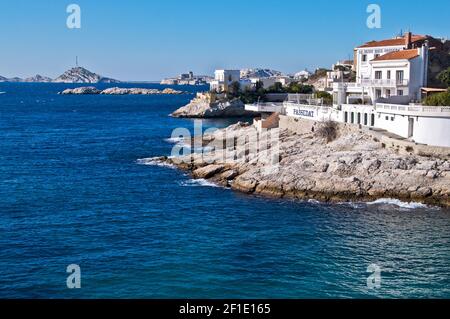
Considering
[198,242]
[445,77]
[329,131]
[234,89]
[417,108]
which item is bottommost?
[198,242]

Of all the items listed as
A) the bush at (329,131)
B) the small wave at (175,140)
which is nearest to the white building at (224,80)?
the small wave at (175,140)

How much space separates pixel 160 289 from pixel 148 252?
5147 millimetres

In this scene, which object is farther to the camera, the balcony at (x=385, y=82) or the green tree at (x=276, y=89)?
the green tree at (x=276, y=89)

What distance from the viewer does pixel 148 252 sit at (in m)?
29.3

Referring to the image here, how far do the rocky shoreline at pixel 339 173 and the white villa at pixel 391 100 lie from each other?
8.57 feet

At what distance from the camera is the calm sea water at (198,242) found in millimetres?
24828

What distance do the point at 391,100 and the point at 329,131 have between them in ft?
23.5

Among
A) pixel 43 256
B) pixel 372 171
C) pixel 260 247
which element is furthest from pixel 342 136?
pixel 43 256

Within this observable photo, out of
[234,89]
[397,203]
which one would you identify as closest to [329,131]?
[397,203]

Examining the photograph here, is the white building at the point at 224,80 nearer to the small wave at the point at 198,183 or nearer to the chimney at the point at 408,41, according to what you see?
the chimney at the point at 408,41

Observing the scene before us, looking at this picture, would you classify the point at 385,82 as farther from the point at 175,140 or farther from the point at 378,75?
the point at 175,140

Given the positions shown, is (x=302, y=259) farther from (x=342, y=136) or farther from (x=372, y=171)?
(x=342, y=136)

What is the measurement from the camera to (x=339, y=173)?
41625 millimetres

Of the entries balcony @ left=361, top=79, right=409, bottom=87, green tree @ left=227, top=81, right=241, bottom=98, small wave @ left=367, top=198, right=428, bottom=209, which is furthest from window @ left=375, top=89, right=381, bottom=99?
green tree @ left=227, top=81, right=241, bottom=98
